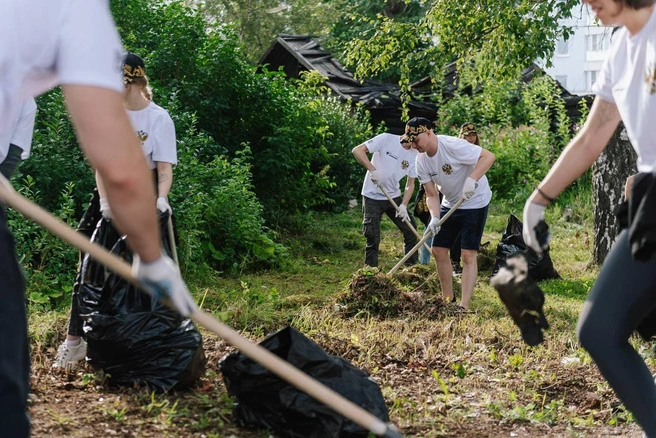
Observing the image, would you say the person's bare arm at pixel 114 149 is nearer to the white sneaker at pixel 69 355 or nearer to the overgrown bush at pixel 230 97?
the white sneaker at pixel 69 355

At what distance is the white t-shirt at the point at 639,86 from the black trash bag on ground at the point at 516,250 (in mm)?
5255

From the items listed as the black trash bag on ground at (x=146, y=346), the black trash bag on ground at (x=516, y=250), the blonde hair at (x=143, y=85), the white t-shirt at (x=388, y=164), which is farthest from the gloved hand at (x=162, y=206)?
the white t-shirt at (x=388, y=164)

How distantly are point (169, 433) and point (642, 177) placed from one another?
2.07 metres

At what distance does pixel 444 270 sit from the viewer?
282 inches

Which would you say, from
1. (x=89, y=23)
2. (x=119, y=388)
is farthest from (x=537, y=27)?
(x=89, y=23)

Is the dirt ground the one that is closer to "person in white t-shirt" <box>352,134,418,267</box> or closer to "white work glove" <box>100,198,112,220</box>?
"white work glove" <box>100,198,112,220</box>

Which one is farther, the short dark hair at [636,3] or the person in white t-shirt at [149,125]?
the person in white t-shirt at [149,125]

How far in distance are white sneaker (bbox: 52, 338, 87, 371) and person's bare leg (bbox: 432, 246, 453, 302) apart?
3.39m

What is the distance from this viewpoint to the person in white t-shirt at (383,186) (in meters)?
9.01

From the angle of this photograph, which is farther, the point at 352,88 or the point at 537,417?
the point at 352,88

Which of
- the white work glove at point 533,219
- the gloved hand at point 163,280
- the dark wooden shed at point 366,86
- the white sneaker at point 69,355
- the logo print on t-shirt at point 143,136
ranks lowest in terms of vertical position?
the dark wooden shed at point 366,86

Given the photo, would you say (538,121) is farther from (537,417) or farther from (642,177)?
(642,177)

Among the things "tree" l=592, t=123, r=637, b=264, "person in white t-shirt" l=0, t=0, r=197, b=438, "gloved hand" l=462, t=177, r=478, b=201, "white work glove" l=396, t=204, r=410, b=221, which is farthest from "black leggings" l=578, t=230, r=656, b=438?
"white work glove" l=396, t=204, r=410, b=221

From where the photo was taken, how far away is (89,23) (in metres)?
1.82
